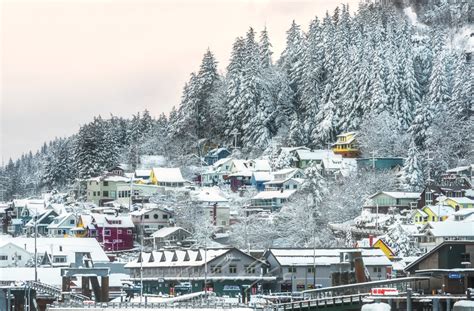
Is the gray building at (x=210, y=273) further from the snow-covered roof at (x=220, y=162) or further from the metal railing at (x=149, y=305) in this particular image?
the snow-covered roof at (x=220, y=162)

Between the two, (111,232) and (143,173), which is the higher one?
(143,173)

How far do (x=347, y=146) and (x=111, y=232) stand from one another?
96.0ft

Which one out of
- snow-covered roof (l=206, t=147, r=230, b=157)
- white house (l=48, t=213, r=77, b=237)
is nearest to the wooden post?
white house (l=48, t=213, r=77, b=237)

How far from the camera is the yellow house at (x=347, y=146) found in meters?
132

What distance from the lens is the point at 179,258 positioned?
298ft

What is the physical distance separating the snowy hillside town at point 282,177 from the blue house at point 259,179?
238mm

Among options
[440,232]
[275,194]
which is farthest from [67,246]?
[440,232]

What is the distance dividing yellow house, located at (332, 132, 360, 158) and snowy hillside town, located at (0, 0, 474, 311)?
287 millimetres

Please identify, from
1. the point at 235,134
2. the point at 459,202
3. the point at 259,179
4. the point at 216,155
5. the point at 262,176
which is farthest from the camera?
the point at 235,134

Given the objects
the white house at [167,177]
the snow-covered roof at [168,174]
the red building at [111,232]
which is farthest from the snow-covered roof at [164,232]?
the snow-covered roof at [168,174]

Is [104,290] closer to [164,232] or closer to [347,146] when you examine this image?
[164,232]

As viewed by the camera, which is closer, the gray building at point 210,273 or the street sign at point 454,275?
the street sign at point 454,275

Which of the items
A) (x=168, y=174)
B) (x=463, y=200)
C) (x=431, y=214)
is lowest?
Result: (x=431, y=214)

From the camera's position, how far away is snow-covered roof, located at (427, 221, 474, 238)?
9525 cm
